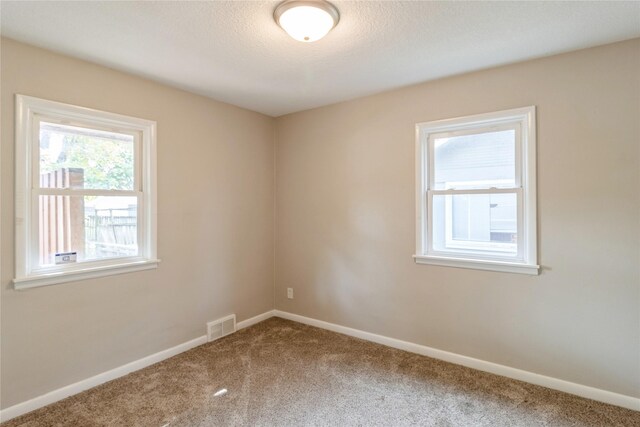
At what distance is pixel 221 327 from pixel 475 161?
9.61 feet

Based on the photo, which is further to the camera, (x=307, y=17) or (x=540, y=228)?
(x=540, y=228)

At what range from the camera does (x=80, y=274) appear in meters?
2.43

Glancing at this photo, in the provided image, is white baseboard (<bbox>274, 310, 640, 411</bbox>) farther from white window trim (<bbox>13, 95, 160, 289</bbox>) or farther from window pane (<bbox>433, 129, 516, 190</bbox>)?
white window trim (<bbox>13, 95, 160, 289</bbox>)

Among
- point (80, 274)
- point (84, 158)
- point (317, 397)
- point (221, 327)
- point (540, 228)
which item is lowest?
point (317, 397)

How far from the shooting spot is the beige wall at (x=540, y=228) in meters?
2.21

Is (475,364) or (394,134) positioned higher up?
(394,134)

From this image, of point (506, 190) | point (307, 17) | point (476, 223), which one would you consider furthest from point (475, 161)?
point (307, 17)

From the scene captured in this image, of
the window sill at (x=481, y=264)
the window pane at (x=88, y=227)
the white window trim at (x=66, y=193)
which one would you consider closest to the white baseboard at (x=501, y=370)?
the window sill at (x=481, y=264)

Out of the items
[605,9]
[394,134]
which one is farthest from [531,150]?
[394,134]

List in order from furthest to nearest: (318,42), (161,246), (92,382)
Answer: (161,246), (92,382), (318,42)

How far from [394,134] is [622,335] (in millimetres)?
2264

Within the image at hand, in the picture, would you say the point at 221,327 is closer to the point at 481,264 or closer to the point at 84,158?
the point at 84,158

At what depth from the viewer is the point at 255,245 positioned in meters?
3.85

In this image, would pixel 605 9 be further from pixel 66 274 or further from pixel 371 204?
pixel 66 274
